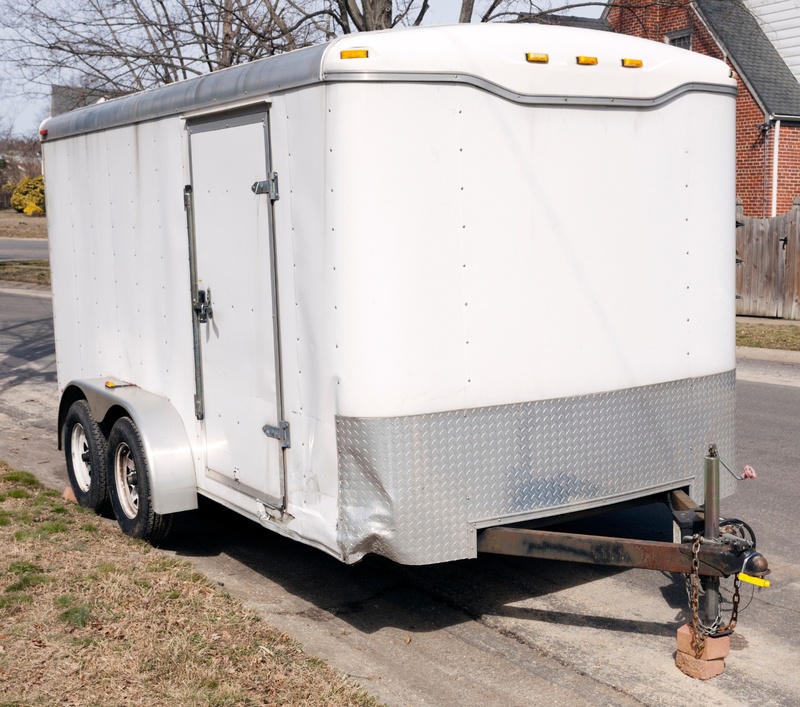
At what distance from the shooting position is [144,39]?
16969 millimetres

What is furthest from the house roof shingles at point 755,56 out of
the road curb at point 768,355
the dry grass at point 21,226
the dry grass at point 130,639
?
the dry grass at point 21,226

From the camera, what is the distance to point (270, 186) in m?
4.95

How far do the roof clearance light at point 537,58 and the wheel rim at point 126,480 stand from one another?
11.4 ft

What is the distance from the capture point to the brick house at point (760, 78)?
23.1 m

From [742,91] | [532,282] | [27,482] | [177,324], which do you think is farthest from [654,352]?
[742,91]

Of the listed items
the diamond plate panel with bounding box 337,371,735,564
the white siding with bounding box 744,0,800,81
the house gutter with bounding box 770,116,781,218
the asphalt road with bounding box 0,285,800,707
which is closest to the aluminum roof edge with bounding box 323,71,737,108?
the diamond plate panel with bounding box 337,371,735,564

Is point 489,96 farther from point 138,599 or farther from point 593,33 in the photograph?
point 138,599

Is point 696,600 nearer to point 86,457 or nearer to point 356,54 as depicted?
point 356,54

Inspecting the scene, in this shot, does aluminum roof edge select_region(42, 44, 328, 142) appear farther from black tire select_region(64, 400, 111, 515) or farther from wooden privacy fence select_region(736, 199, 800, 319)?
wooden privacy fence select_region(736, 199, 800, 319)

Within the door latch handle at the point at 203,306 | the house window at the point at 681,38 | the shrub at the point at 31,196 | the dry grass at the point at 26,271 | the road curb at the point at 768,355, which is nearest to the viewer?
the door latch handle at the point at 203,306

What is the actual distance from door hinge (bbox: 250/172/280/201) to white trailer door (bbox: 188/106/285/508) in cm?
1

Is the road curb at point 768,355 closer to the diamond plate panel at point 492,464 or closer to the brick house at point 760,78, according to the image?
the diamond plate panel at point 492,464

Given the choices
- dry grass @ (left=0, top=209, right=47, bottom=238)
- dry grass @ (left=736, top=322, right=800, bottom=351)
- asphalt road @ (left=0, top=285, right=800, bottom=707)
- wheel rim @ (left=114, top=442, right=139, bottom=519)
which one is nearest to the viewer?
asphalt road @ (left=0, top=285, right=800, bottom=707)

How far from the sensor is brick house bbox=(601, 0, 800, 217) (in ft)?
75.9
